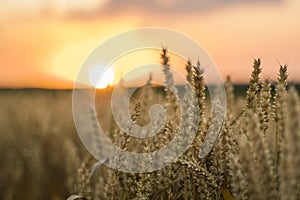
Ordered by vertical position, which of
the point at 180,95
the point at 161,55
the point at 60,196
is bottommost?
the point at 60,196

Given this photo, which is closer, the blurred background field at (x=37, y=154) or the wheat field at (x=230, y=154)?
the wheat field at (x=230, y=154)

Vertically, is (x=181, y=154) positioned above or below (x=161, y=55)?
below

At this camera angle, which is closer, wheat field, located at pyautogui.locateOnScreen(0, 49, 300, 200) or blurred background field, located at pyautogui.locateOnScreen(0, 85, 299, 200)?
wheat field, located at pyautogui.locateOnScreen(0, 49, 300, 200)

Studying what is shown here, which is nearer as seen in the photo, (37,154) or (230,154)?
(230,154)

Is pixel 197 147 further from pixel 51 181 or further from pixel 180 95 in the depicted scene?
pixel 51 181

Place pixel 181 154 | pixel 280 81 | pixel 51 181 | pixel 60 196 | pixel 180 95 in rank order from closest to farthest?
pixel 181 154 < pixel 280 81 < pixel 180 95 < pixel 60 196 < pixel 51 181

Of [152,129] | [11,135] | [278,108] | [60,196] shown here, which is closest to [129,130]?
[152,129]

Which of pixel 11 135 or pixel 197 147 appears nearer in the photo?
pixel 197 147

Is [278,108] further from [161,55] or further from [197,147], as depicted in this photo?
[161,55]

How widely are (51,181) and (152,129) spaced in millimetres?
5055

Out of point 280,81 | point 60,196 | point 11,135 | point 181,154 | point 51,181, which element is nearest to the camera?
point 181,154

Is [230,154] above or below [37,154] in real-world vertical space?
below

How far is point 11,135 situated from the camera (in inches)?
378

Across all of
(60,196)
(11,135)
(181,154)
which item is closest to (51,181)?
(60,196)
